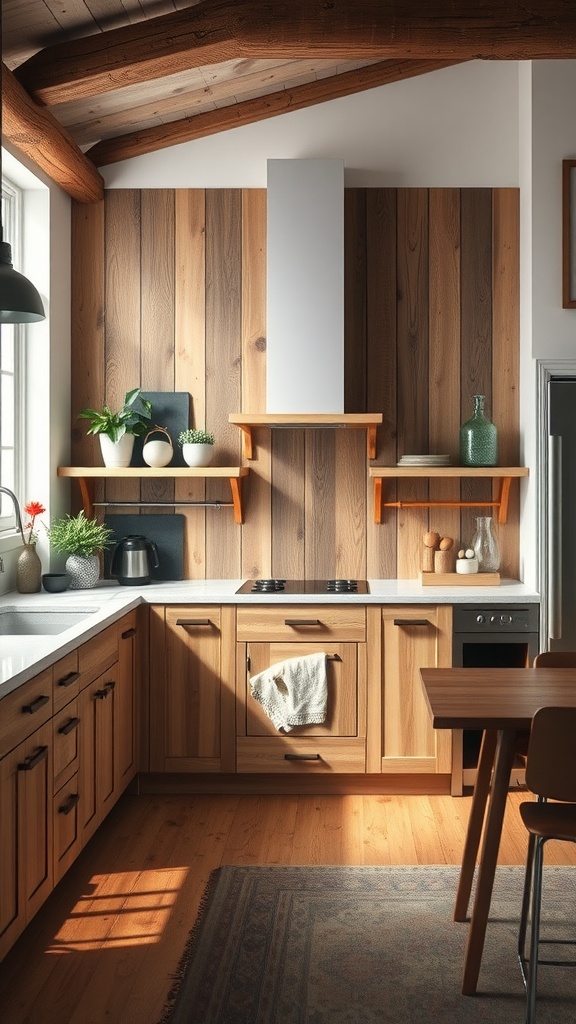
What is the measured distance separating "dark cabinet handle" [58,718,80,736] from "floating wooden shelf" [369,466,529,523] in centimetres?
178

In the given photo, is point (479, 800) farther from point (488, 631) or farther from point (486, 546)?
point (486, 546)

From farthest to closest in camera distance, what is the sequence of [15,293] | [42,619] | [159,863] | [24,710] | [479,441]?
1. [479,441]
2. [42,619]
3. [159,863]
4. [15,293]
5. [24,710]

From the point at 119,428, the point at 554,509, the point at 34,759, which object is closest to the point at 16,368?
the point at 119,428

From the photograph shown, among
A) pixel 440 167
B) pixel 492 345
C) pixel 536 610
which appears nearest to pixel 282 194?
pixel 440 167

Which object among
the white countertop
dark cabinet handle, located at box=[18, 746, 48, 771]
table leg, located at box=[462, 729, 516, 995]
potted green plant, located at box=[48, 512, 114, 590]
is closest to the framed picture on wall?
the white countertop

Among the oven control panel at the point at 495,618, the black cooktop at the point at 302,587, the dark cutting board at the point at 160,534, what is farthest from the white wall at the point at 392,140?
the oven control panel at the point at 495,618


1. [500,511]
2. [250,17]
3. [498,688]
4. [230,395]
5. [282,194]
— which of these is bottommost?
[498,688]

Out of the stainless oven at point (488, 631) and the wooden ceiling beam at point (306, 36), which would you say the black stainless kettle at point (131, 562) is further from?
the wooden ceiling beam at point (306, 36)

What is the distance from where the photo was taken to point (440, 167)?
173 inches

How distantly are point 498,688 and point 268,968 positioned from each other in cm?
96

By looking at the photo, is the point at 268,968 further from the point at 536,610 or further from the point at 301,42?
→ the point at 301,42

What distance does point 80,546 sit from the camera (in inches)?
161

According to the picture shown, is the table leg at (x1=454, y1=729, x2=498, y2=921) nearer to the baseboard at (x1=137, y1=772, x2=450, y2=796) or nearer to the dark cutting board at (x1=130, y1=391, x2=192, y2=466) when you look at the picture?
the baseboard at (x1=137, y1=772, x2=450, y2=796)

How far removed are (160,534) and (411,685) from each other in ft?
4.51
